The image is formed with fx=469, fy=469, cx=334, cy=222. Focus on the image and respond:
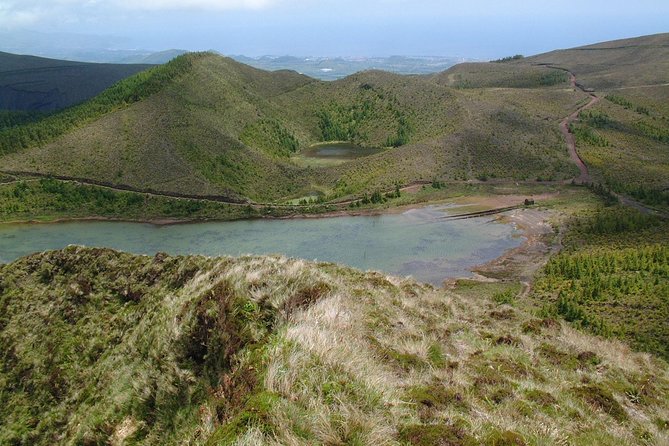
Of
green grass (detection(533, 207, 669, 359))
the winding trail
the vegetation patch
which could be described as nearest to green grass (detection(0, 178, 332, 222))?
green grass (detection(533, 207, 669, 359))

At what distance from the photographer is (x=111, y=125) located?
2329 inches

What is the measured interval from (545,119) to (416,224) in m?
43.9

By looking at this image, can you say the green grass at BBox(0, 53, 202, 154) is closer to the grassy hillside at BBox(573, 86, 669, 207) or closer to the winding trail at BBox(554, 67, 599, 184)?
the winding trail at BBox(554, 67, 599, 184)

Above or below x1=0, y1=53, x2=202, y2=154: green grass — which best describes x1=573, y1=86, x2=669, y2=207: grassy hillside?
below

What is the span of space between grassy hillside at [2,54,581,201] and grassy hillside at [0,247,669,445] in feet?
133

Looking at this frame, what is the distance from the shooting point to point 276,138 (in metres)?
75.8

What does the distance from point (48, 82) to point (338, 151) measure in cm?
11537

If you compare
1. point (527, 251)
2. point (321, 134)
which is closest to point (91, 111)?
point (321, 134)

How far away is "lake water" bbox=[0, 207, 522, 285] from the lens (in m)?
35.8

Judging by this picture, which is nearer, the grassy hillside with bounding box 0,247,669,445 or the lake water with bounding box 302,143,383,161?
the grassy hillside with bounding box 0,247,669,445

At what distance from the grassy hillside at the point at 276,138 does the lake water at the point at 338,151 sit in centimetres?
238

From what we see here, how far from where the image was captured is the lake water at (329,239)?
35844 mm

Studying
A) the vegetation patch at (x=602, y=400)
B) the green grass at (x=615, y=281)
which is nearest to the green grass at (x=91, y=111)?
the green grass at (x=615, y=281)

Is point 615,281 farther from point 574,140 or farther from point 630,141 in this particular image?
point 630,141
